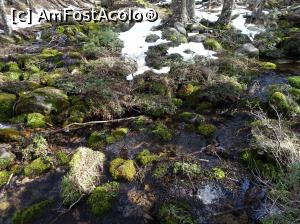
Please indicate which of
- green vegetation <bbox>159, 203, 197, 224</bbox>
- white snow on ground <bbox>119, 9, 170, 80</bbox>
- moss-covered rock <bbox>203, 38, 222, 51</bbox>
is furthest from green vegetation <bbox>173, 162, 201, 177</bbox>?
moss-covered rock <bbox>203, 38, 222, 51</bbox>

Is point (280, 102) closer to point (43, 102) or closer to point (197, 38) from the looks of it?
point (197, 38)

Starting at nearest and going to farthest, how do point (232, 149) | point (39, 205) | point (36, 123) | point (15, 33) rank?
point (39, 205), point (232, 149), point (36, 123), point (15, 33)

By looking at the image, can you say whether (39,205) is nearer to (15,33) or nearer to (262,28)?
(15,33)

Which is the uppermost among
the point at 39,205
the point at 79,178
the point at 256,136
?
the point at 256,136

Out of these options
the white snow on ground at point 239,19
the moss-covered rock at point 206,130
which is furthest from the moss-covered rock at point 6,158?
the white snow on ground at point 239,19

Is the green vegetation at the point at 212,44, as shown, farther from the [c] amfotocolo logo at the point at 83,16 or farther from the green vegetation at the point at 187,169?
the green vegetation at the point at 187,169

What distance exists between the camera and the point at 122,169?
6.59 m

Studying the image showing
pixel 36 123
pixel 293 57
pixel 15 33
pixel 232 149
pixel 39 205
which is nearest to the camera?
pixel 39 205

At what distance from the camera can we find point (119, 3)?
17.0 metres

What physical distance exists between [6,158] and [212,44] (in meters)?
9.22

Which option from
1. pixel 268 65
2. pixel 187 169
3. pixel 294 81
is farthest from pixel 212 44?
pixel 187 169

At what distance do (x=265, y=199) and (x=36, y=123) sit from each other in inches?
243

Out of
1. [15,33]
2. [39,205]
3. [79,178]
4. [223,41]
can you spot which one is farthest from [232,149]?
[15,33]

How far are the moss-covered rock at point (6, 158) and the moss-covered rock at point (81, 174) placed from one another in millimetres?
1550
